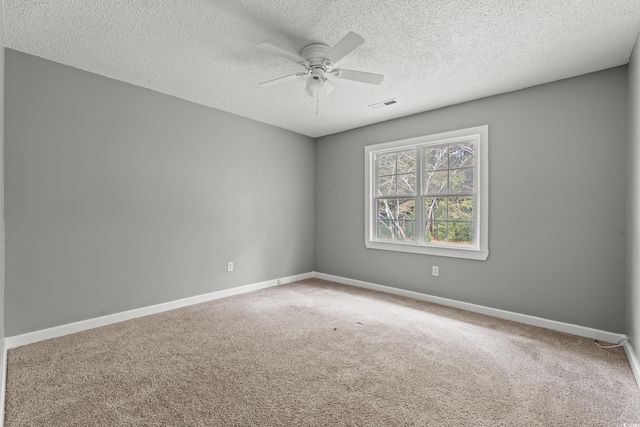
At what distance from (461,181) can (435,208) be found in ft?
1.58

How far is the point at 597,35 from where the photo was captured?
233cm

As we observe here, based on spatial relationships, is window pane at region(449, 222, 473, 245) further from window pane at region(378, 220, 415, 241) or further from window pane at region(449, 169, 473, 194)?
window pane at region(378, 220, 415, 241)

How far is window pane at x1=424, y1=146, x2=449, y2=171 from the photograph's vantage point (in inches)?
158

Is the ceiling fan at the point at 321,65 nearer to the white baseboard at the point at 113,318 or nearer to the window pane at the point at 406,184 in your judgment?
the window pane at the point at 406,184

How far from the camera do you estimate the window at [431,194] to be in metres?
3.67

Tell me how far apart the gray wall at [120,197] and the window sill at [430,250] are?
1663mm

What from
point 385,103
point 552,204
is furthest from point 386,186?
point 552,204

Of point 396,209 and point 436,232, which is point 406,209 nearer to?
point 396,209

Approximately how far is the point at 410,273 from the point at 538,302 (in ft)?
4.85

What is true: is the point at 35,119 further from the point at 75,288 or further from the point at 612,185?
the point at 612,185

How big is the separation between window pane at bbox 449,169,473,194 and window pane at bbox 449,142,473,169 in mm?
69

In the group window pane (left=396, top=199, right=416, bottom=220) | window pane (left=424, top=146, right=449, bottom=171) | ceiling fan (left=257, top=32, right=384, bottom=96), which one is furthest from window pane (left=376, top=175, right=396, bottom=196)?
ceiling fan (left=257, top=32, right=384, bottom=96)

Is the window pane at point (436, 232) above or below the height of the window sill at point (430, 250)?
above

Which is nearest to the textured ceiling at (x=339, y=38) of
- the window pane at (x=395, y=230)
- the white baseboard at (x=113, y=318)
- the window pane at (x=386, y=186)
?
the window pane at (x=386, y=186)
